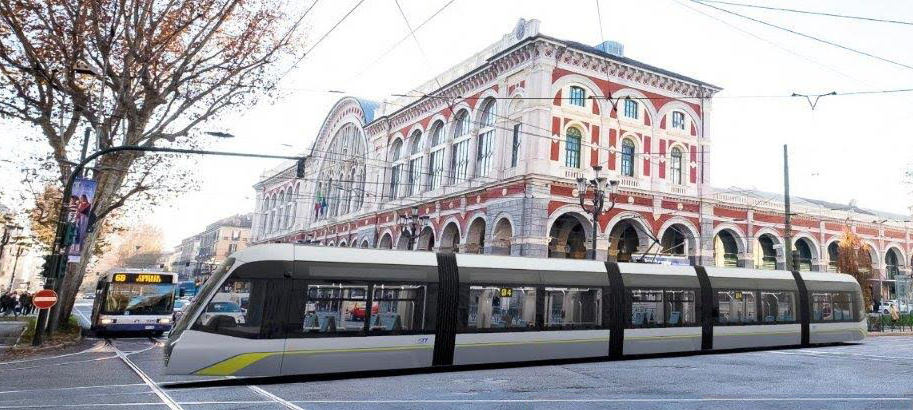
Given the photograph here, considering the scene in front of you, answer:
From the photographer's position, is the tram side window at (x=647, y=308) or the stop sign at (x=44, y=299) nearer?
the tram side window at (x=647, y=308)

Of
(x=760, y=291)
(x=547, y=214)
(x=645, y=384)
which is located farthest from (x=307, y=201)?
(x=645, y=384)

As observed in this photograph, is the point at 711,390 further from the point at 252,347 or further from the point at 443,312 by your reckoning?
the point at 252,347

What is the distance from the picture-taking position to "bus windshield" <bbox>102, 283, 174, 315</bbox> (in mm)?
18484

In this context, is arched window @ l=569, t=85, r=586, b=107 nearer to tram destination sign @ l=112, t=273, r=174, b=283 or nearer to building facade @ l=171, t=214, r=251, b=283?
tram destination sign @ l=112, t=273, r=174, b=283

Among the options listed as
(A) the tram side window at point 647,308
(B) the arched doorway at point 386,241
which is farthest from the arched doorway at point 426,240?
(A) the tram side window at point 647,308

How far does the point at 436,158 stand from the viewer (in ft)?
112

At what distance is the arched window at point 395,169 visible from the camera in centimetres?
3776

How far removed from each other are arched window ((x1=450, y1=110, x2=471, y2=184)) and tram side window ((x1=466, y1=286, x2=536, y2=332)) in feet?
64.8

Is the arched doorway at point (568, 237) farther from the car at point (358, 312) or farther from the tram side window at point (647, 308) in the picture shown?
the car at point (358, 312)

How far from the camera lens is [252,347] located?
29.6ft

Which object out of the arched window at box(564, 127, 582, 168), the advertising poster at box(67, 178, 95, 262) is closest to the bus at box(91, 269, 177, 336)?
the advertising poster at box(67, 178, 95, 262)

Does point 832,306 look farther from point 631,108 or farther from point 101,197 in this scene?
point 101,197

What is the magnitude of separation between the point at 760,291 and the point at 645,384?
763cm

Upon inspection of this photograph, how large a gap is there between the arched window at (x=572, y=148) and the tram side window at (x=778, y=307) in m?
12.8
